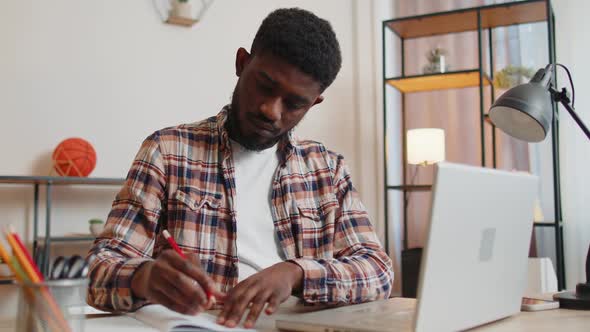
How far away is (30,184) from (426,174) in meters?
2.15

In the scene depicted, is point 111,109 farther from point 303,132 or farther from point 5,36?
point 303,132

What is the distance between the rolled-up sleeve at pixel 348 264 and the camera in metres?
1.09

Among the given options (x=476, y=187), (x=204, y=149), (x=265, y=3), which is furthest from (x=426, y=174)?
(x=476, y=187)

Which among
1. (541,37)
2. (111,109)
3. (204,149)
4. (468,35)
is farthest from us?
(468,35)

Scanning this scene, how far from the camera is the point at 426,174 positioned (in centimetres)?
367

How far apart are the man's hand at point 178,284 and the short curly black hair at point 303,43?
1.73 ft

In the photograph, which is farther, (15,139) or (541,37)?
(541,37)

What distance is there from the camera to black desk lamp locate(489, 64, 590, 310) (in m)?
1.21

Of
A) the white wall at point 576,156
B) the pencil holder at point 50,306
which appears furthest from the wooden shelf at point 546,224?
the pencil holder at point 50,306

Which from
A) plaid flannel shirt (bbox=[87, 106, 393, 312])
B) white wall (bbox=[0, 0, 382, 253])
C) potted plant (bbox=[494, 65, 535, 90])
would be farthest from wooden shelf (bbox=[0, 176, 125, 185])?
potted plant (bbox=[494, 65, 535, 90])

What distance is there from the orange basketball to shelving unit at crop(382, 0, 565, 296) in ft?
5.13

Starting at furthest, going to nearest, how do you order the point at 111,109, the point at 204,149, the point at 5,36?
the point at 111,109, the point at 5,36, the point at 204,149

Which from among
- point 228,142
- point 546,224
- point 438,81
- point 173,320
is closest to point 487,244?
point 173,320

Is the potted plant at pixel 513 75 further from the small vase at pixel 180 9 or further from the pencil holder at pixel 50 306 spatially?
the pencil holder at pixel 50 306
